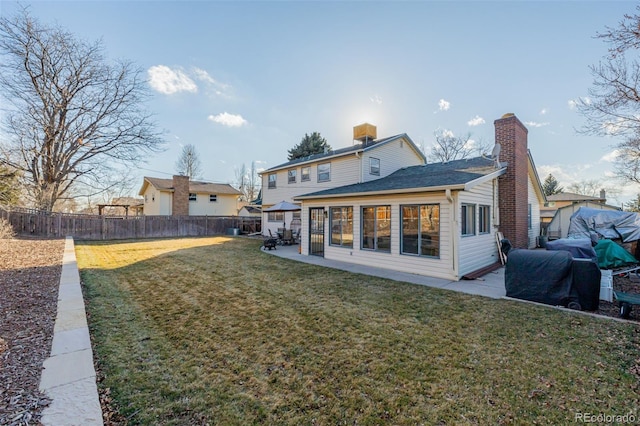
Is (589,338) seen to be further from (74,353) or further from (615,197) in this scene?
(615,197)

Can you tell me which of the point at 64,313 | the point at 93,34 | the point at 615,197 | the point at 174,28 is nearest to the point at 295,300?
the point at 64,313

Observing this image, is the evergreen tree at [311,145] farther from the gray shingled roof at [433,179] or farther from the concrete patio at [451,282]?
the concrete patio at [451,282]

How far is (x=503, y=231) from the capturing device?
10.1m

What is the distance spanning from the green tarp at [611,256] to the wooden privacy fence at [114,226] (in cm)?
2036

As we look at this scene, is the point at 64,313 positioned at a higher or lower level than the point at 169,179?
lower

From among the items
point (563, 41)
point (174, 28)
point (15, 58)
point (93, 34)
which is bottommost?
point (563, 41)

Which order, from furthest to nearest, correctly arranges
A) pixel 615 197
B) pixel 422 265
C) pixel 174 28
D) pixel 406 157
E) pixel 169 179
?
pixel 615 197
pixel 169 179
pixel 406 157
pixel 174 28
pixel 422 265

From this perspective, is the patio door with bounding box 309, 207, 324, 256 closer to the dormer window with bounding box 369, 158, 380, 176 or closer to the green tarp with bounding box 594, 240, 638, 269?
the dormer window with bounding box 369, 158, 380, 176

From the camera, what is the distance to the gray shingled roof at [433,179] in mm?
7824

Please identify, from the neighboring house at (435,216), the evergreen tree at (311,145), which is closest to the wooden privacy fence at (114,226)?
the evergreen tree at (311,145)

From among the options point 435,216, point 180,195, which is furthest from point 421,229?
point 180,195

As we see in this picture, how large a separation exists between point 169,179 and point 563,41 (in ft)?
Answer: 95.2

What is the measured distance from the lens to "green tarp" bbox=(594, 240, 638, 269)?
870cm

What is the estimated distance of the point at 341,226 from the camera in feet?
33.7
